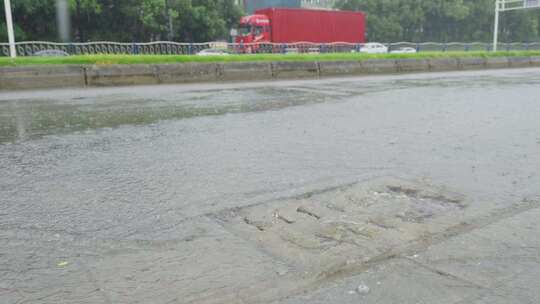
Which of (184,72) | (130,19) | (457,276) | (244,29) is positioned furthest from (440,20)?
(457,276)

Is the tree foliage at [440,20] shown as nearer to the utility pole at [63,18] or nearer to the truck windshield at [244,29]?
the truck windshield at [244,29]

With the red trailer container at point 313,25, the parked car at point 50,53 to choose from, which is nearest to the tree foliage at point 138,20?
the red trailer container at point 313,25

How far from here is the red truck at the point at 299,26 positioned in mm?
40656

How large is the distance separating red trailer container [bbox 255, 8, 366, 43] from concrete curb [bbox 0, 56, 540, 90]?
69.5 ft

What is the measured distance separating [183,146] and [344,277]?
355 centimetres

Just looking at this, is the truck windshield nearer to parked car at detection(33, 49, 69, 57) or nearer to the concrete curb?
the concrete curb

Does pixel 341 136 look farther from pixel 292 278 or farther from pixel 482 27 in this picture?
pixel 482 27

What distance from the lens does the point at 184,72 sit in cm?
1507

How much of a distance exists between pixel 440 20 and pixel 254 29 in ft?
122

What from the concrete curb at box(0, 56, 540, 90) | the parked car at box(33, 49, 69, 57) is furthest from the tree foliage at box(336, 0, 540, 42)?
the parked car at box(33, 49, 69, 57)

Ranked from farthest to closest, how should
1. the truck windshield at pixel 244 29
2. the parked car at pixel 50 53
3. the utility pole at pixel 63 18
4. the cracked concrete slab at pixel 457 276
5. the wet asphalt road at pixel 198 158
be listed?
the truck windshield at pixel 244 29 → the utility pole at pixel 63 18 → the parked car at pixel 50 53 → the wet asphalt road at pixel 198 158 → the cracked concrete slab at pixel 457 276

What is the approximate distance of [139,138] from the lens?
6.30 metres

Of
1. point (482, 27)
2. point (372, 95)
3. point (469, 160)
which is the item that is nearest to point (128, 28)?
point (372, 95)

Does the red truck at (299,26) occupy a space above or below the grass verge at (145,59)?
above
